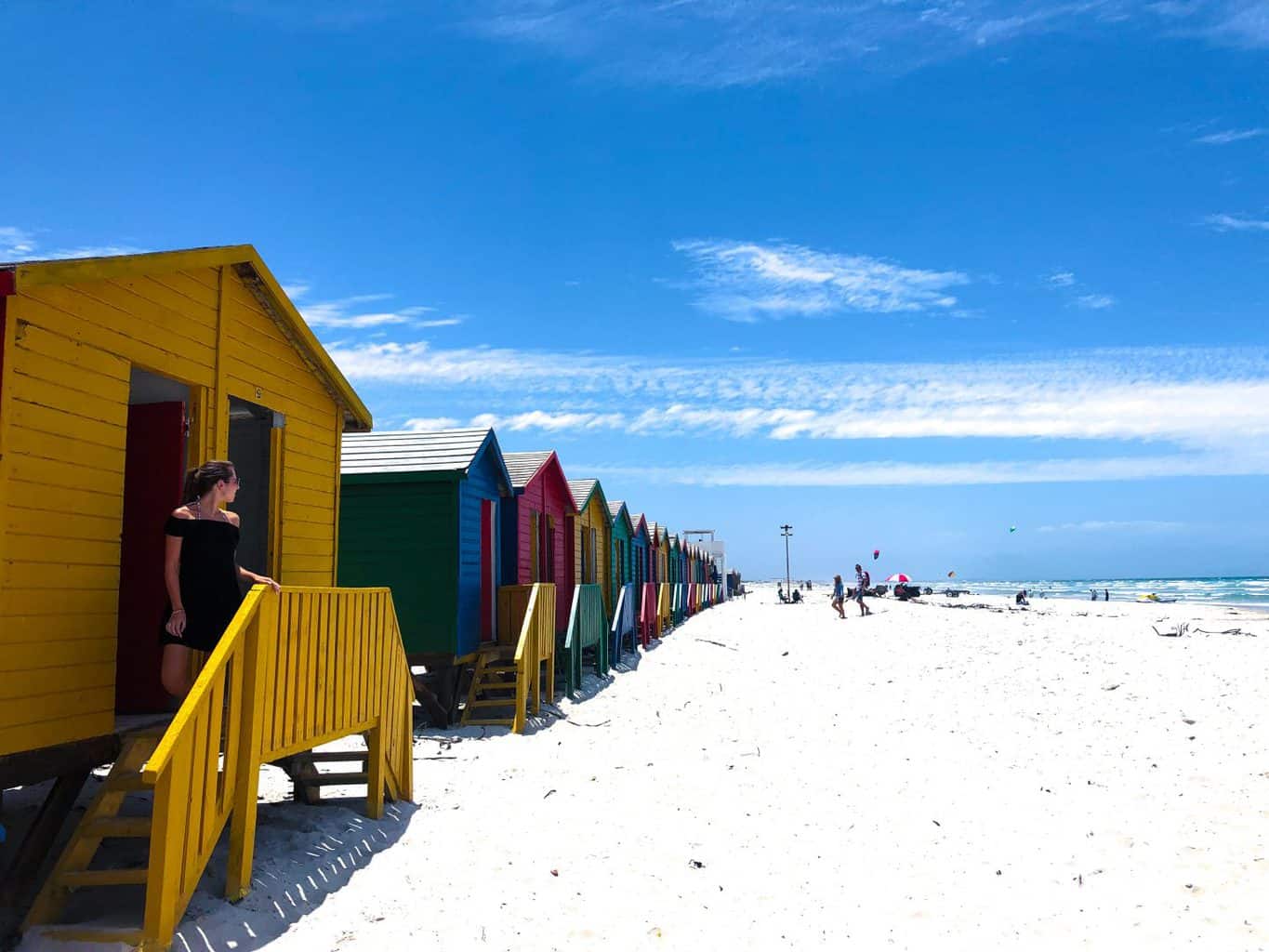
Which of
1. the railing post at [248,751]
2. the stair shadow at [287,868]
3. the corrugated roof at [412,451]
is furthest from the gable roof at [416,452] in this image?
the railing post at [248,751]

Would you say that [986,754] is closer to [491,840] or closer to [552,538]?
[491,840]

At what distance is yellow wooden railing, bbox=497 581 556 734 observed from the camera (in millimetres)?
11961

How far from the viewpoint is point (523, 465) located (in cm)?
1675

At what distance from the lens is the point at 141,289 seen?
5.95 m

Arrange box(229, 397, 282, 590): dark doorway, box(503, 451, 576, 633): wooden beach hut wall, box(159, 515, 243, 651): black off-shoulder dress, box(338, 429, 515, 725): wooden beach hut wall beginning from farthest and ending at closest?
box(503, 451, 576, 633): wooden beach hut wall
box(338, 429, 515, 725): wooden beach hut wall
box(229, 397, 282, 590): dark doorway
box(159, 515, 243, 651): black off-shoulder dress

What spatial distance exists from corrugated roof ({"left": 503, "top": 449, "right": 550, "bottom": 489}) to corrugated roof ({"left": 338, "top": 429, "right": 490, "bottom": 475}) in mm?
1746

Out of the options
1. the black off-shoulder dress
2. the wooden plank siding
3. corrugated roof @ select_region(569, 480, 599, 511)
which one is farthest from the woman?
corrugated roof @ select_region(569, 480, 599, 511)

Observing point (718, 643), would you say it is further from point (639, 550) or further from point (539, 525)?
point (539, 525)

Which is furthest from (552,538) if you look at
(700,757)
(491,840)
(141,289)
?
(141,289)

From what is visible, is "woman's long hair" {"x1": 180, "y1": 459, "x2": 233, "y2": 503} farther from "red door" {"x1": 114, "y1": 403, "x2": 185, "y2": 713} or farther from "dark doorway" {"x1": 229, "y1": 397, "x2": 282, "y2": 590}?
"dark doorway" {"x1": 229, "y1": 397, "x2": 282, "y2": 590}

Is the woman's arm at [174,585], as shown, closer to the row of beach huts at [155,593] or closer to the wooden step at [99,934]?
the row of beach huts at [155,593]

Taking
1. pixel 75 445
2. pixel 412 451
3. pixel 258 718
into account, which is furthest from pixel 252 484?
pixel 412 451

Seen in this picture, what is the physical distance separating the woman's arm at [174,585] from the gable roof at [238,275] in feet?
5.16

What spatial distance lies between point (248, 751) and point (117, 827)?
0.71 m
